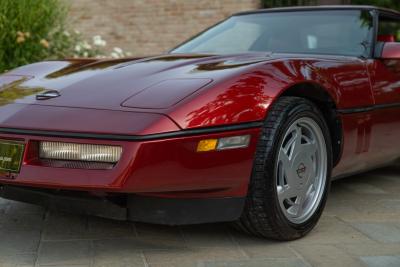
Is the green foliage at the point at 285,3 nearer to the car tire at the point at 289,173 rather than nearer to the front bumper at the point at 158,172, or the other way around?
the car tire at the point at 289,173

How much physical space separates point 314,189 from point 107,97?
1.28 metres

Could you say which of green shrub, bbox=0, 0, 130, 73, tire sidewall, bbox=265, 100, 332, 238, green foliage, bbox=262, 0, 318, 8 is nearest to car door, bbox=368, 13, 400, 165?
tire sidewall, bbox=265, 100, 332, 238

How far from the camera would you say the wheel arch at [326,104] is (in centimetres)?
341

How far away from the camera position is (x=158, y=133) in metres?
2.75

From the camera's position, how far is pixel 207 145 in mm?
2852

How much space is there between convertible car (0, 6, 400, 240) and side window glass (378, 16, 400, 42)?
125cm

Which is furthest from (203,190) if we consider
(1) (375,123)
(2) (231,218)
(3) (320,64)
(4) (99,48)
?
(4) (99,48)

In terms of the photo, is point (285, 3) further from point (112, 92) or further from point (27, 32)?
point (112, 92)

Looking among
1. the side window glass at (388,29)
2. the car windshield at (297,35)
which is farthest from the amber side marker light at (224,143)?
the side window glass at (388,29)

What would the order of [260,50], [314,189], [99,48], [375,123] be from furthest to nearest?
[99,48] → [260,50] → [375,123] → [314,189]

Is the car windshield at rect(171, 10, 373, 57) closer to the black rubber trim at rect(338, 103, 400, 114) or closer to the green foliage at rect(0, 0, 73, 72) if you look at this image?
the black rubber trim at rect(338, 103, 400, 114)

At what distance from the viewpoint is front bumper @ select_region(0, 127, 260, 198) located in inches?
107

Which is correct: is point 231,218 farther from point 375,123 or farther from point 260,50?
point 260,50

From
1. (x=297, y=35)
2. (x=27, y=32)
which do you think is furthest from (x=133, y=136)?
(x=27, y=32)
